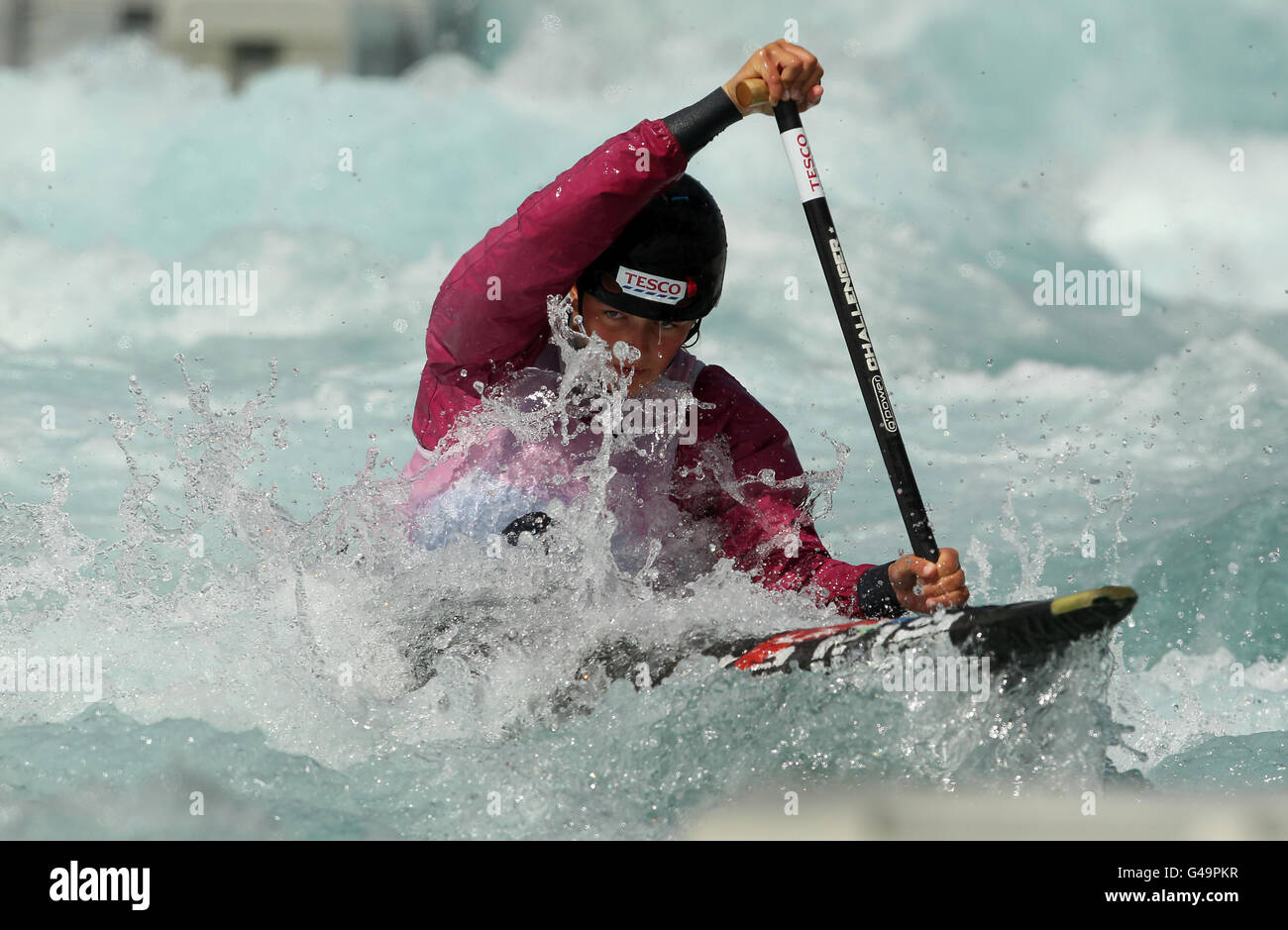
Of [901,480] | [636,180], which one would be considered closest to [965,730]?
[901,480]

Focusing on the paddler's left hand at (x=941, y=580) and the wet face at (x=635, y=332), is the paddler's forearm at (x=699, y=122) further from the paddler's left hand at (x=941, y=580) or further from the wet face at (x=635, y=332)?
the paddler's left hand at (x=941, y=580)

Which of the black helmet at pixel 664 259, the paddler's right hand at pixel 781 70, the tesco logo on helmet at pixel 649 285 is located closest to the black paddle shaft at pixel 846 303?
the paddler's right hand at pixel 781 70

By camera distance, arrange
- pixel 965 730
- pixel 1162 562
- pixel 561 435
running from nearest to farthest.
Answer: pixel 965 730, pixel 561 435, pixel 1162 562

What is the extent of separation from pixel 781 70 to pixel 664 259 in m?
0.69

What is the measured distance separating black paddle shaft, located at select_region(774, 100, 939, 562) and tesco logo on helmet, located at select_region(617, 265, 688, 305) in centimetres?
49

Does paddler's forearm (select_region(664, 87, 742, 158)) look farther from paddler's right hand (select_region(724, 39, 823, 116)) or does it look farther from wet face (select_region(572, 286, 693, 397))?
wet face (select_region(572, 286, 693, 397))

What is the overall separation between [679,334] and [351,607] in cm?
146

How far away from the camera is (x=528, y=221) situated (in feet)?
11.3

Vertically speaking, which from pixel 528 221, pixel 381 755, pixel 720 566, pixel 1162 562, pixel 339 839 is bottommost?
pixel 339 839

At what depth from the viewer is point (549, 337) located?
12.6 feet

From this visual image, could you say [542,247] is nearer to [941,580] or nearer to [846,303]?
[846,303]

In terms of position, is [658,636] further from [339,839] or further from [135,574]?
[135,574]

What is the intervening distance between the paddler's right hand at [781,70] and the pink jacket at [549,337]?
369 mm

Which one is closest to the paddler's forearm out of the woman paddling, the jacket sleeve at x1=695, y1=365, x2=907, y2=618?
the woman paddling
